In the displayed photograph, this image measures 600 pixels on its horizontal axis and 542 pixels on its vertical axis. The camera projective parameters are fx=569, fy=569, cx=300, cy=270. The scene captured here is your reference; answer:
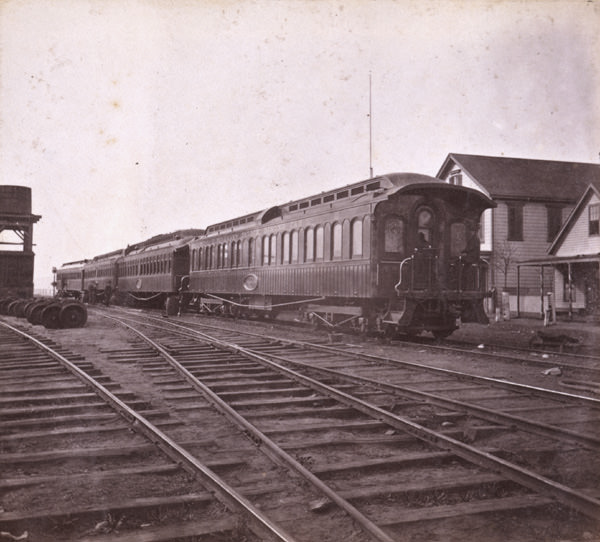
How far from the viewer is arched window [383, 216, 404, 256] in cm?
1223

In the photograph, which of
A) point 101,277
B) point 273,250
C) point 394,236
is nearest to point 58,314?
point 273,250

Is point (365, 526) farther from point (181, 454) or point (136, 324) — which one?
point (136, 324)

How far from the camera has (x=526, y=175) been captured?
29.4 m

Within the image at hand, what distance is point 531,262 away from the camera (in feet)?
77.8

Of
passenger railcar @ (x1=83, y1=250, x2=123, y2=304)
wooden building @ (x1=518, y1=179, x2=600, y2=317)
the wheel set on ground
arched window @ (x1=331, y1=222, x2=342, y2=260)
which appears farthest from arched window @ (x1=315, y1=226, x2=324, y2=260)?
passenger railcar @ (x1=83, y1=250, x2=123, y2=304)

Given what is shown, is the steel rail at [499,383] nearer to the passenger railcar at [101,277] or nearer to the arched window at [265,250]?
the arched window at [265,250]

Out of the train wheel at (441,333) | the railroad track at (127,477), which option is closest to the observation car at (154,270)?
the train wheel at (441,333)

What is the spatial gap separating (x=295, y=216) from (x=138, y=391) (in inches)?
367

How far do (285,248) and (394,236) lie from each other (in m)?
4.77

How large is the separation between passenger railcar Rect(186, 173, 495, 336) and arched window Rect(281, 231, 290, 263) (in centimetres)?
26

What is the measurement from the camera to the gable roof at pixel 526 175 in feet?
90.6

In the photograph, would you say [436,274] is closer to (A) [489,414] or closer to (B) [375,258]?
(B) [375,258]

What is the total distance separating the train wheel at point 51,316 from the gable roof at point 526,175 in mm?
19485

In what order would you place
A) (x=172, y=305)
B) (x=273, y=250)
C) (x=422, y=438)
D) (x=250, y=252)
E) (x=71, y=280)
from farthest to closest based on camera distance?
(x=71, y=280), (x=172, y=305), (x=250, y=252), (x=273, y=250), (x=422, y=438)
